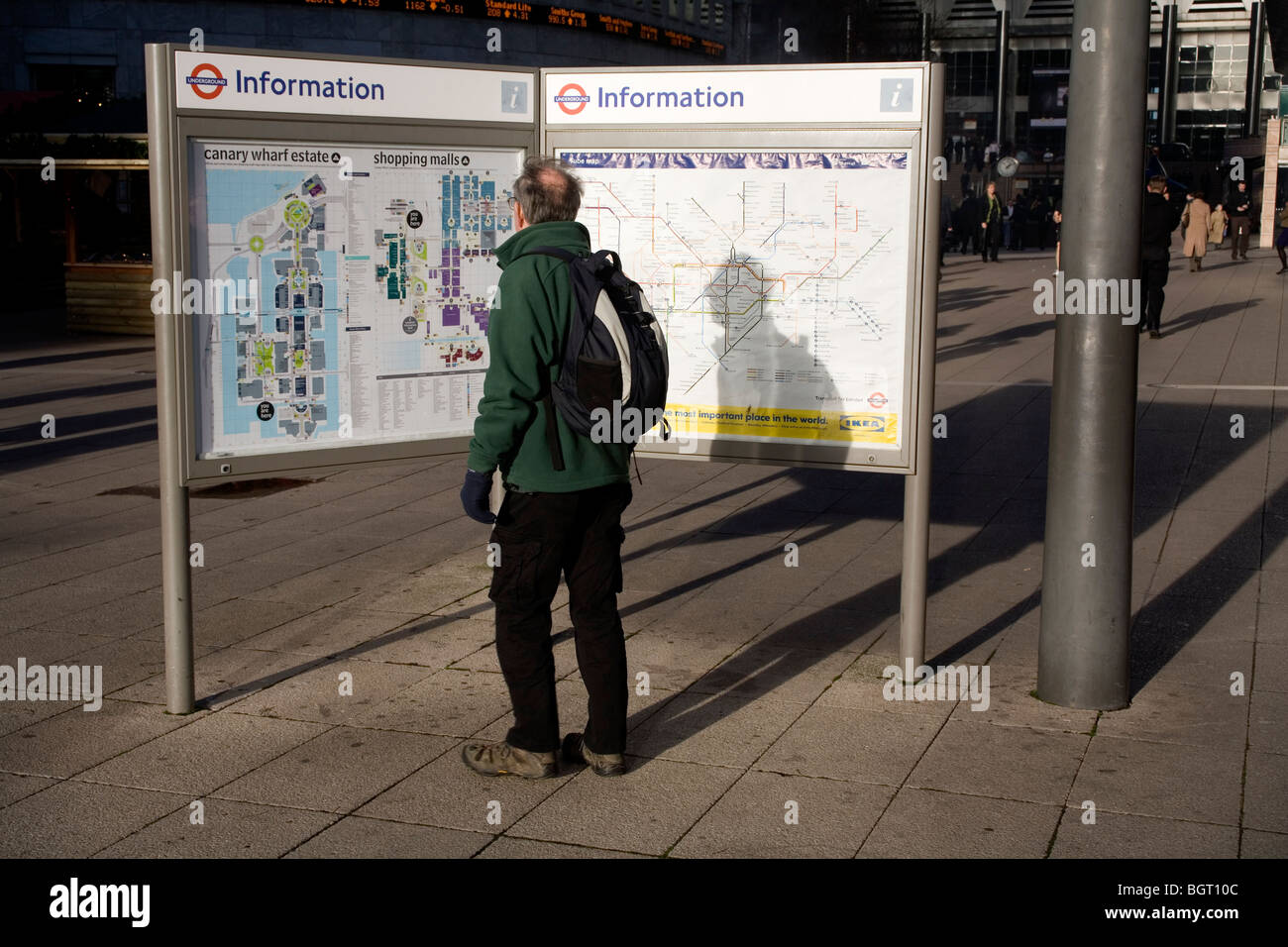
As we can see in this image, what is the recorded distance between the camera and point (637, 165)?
627 centimetres

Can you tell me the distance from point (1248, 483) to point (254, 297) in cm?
689

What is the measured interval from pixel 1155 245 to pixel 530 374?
48.0 ft

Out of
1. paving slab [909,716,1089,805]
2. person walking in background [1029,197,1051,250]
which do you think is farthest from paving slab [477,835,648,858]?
person walking in background [1029,197,1051,250]

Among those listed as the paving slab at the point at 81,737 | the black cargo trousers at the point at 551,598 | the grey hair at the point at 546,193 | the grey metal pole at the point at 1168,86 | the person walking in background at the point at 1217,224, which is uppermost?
the grey metal pole at the point at 1168,86

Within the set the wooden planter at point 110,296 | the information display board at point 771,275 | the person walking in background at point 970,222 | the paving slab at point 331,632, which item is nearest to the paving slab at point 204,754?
the paving slab at point 331,632

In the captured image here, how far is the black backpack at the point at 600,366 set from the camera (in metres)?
4.55

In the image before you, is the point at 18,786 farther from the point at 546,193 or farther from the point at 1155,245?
the point at 1155,245

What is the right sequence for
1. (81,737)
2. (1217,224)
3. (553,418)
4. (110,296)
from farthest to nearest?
(1217,224)
(110,296)
(81,737)
(553,418)

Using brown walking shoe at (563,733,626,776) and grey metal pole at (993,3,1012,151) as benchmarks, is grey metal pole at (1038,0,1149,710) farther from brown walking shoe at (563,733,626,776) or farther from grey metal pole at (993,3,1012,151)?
grey metal pole at (993,3,1012,151)

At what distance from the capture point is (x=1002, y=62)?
275ft

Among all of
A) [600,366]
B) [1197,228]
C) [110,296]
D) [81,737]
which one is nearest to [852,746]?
[600,366]

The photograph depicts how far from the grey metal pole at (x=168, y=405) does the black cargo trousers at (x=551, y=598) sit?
54.8 inches

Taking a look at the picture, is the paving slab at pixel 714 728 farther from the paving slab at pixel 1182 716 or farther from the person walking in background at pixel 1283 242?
the person walking in background at pixel 1283 242
